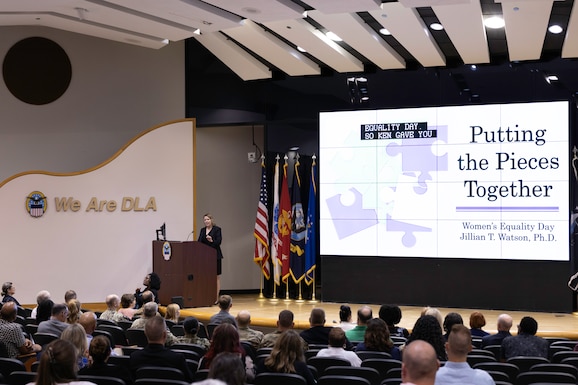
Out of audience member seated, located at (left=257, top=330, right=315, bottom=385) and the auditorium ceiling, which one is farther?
the auditorium ceiling

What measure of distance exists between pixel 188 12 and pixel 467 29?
375 centimetres

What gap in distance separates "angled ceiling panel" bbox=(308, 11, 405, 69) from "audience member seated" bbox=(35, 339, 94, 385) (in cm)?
770

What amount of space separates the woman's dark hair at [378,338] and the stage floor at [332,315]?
3.26 metres

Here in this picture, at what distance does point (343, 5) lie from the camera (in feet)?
32.1

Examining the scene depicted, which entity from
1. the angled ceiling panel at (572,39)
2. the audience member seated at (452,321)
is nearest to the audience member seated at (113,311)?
the audience member seated at (452,321)

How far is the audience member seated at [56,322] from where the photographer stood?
7.47m

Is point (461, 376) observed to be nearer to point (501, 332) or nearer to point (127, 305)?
point (501, 332)

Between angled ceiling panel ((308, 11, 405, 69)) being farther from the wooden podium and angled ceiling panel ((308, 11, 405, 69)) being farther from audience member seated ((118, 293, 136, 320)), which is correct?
audience member seated ((118, 293, 136, 320))

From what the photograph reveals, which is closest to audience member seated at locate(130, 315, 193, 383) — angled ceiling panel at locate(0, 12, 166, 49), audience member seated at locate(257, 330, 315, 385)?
audience member seated at locate(257, 330, 315, 385)

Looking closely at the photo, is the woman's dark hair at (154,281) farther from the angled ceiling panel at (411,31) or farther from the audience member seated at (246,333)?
the audience member seated at (246,333)

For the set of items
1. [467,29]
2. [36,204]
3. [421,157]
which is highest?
[467,29]

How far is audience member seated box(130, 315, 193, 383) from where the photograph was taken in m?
5.64

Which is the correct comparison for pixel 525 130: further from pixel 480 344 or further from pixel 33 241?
pixel 33 241

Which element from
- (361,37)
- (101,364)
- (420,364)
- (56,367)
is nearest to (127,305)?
(101,364)
